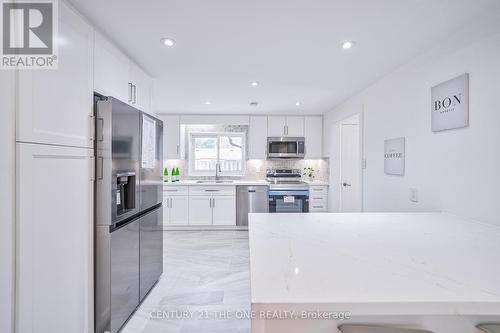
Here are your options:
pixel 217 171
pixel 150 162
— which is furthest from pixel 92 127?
pixel 217 171

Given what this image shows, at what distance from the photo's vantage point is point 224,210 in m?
4.52

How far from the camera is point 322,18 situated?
161 cm

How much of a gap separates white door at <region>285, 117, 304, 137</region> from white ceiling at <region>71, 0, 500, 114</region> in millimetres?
1831

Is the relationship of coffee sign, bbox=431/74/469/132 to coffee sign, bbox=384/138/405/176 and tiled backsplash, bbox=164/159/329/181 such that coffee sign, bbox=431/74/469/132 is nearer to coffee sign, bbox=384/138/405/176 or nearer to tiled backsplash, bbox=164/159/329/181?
coffee sign, bbox=384/138/405/176

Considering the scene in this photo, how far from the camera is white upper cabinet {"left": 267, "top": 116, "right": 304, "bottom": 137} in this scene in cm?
484

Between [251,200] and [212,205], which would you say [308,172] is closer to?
[251,200]

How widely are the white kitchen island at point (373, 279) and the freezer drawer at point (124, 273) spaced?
1128 mm

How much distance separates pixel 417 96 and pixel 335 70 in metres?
0.80

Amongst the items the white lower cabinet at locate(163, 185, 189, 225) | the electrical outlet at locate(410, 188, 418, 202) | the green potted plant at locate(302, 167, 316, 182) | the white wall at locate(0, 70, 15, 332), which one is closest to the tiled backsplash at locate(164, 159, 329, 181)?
the green potted plant at locate(302, 167, 316, 182)

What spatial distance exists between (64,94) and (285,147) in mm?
3826

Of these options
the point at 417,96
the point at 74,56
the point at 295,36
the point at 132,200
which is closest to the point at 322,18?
the point at 295,36

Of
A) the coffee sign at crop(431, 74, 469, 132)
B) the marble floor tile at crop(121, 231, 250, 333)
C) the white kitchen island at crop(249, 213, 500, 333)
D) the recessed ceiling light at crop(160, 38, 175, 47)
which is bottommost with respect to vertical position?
the marble floor tile at crop(121, 231, 250, 333)

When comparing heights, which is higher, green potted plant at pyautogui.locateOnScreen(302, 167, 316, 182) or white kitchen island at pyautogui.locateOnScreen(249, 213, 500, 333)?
green potted plant at pyautogui.locateOnScreen(302, 167, 316, 182)

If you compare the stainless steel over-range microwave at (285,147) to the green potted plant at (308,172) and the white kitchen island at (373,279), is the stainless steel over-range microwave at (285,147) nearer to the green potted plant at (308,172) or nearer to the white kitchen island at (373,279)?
the green potted plant at (308,172)
